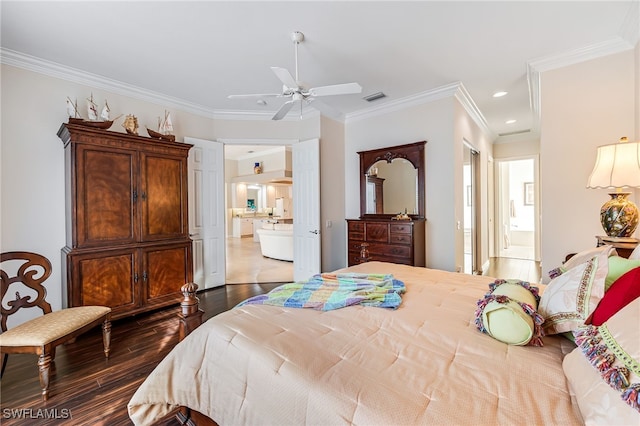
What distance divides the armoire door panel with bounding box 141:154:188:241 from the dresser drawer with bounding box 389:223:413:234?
8.57 ft

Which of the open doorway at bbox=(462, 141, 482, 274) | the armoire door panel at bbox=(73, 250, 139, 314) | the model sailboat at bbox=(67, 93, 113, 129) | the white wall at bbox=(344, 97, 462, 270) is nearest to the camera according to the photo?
the armoire door panel at bbox=(73, 250, 139, 314)

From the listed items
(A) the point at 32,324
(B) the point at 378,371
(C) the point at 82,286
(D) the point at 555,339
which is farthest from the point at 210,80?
(D) the point at 555,339

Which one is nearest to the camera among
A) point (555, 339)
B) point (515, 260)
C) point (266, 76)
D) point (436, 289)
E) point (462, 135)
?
point (555, 339)

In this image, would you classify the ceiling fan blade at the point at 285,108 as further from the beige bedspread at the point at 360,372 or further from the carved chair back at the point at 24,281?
the carved chair back at the point at 24,281

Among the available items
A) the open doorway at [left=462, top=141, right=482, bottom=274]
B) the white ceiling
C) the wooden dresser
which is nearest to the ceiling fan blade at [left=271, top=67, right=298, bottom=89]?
the white ceiling

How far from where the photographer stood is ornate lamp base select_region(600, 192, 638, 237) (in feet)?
7.27

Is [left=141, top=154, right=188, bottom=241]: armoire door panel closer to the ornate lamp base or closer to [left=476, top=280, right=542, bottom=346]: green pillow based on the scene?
[left=476, top=280, right=542, bottom=346]: green pillow

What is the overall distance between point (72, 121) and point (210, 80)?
4.71ft

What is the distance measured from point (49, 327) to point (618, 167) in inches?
171

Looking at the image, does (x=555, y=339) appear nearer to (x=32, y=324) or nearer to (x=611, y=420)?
(x=611, y=420)

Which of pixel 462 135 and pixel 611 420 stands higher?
pixel 462 135

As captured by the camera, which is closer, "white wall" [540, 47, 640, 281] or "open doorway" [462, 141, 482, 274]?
"white wall" [540, 47, 640, 281]

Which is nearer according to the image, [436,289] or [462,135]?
[436,289]

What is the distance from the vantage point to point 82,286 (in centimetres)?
270
